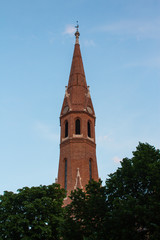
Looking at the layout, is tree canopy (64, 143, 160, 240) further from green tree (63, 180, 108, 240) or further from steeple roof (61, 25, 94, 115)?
steeple roof (61, 25, 94, 115)

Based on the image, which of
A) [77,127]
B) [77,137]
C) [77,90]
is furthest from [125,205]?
[77,90]

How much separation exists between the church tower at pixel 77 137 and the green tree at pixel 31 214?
7.71 meters

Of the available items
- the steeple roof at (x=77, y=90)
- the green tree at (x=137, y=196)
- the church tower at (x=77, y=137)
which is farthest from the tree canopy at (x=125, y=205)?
the steeple roof at (x=77, y=90)

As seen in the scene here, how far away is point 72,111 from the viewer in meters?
39.7

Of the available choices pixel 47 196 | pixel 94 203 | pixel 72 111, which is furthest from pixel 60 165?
pixel 94 203

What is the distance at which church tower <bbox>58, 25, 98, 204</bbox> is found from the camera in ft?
115

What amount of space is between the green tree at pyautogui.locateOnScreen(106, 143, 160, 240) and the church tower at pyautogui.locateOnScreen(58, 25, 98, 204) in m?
15.6

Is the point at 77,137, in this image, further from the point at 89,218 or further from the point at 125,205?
the point at 125,205

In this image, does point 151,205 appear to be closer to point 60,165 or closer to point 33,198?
point 33,198

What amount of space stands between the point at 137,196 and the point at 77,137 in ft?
68.9

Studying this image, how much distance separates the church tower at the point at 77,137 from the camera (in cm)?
3503

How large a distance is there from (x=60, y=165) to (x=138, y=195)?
2119 centimetres

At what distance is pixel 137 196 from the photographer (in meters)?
17.1

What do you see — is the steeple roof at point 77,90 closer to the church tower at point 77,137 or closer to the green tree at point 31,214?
the church tower at point 77,137
